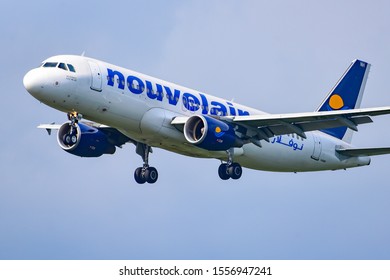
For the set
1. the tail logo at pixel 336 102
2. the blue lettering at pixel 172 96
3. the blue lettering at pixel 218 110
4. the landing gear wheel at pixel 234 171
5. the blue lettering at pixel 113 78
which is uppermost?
the tail logo at pixel 336 102

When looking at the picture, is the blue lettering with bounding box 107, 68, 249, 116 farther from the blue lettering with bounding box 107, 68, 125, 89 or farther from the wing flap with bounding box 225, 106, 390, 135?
the wing flap with bounding box 225, 106, 390, 135

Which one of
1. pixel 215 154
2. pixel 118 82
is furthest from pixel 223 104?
pixel 118 82

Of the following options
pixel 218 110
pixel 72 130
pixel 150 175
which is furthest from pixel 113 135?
pixel 218 110

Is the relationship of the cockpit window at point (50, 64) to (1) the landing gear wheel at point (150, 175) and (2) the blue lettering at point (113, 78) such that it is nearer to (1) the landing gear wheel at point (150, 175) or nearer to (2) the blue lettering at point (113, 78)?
(2) the blue lettering at point (113, 78)

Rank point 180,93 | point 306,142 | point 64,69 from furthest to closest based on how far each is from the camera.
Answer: point 306,142, point 180,93, point 64,69

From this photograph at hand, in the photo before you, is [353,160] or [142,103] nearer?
[142,103]

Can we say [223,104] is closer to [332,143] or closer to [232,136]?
[232,136]

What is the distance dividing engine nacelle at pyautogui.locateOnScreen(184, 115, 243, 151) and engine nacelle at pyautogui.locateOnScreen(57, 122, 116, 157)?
20.8ft

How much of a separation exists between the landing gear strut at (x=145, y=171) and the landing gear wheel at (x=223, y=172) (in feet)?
12.3

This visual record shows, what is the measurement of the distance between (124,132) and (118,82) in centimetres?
304

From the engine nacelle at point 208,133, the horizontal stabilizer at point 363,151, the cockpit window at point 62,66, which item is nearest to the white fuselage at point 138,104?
the cockpit window at point 62,66

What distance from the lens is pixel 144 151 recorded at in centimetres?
6531

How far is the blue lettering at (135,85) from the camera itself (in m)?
59.1

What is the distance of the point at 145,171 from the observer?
65000mm
